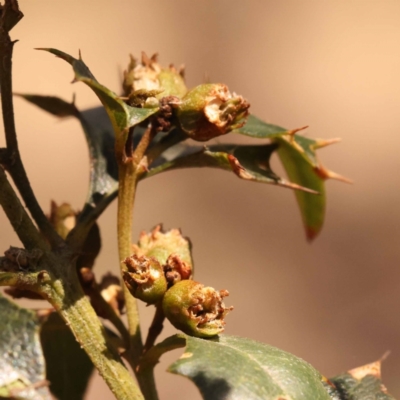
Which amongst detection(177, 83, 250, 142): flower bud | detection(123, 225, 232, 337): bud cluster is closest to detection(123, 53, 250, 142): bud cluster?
detection(177, 83, 250, 142): flower bud

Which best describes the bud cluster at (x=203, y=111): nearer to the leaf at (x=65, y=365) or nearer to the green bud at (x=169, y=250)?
the green bud at (x=169, y=250)

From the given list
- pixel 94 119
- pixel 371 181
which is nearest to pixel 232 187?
pixel 371 181

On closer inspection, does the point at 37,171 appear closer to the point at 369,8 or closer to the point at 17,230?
the point at 369,8

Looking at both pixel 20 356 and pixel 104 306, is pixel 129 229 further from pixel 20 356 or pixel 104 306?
pixel 20 356

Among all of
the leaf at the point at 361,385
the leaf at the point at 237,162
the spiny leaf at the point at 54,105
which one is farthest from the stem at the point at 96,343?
the spiny leaf at the point at 54,105

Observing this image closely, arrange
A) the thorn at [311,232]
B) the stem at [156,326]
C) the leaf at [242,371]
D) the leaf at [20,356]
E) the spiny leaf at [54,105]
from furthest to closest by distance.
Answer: the thorn at [311,232]
the spiny leaf at [54,105]
the stem at [156,326]
the leaf at [20,356]
the leaf at [242,371]
